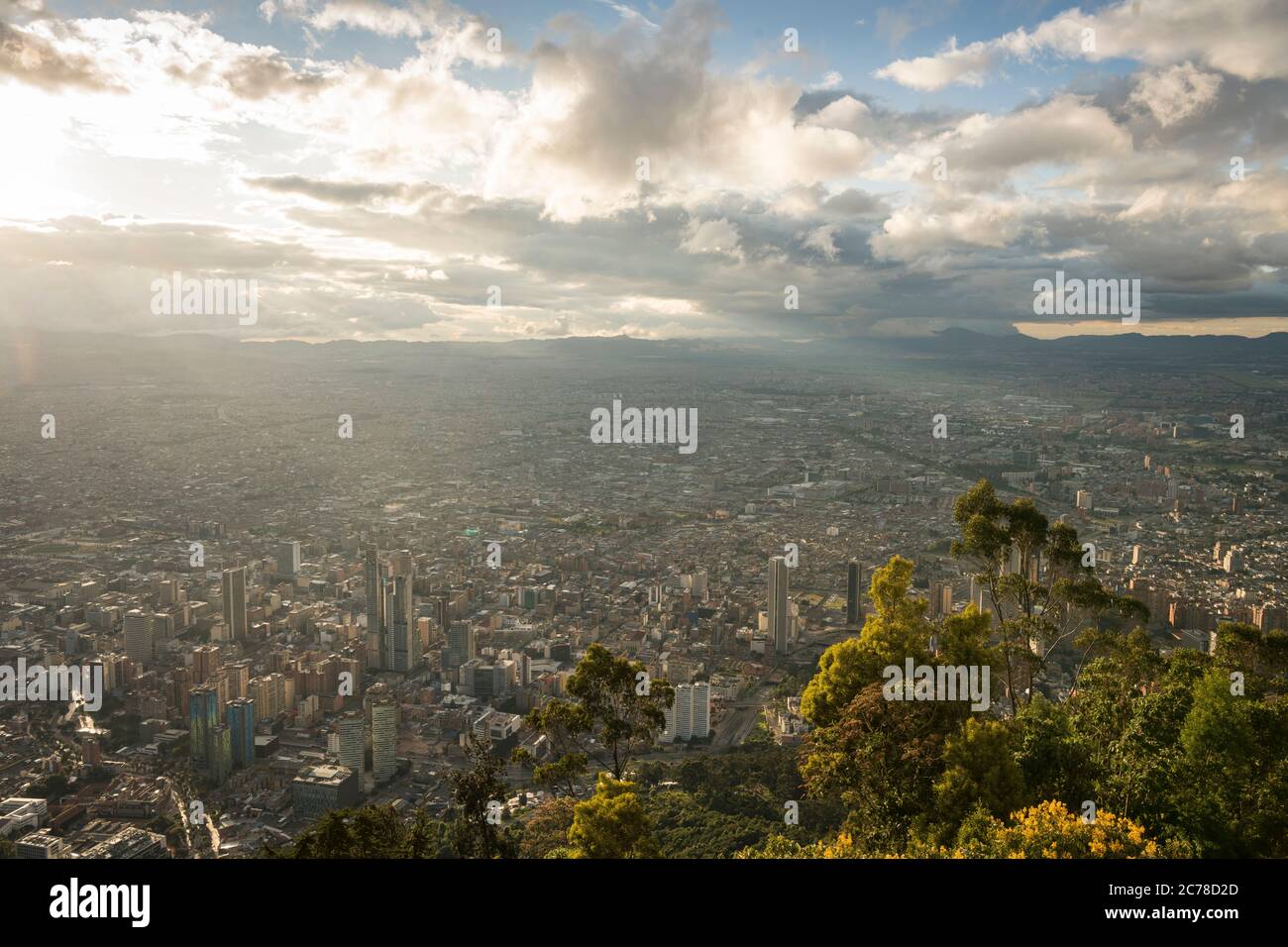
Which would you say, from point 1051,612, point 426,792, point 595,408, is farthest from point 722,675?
point 595,408

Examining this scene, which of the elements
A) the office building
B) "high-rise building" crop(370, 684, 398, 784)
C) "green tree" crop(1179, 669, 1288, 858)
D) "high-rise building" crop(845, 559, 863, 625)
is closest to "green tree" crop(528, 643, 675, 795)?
"green tree" crop(1179, 669, 1288, 858)

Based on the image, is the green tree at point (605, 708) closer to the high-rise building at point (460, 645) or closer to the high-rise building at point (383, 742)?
the high-rise building at point (383, 742)

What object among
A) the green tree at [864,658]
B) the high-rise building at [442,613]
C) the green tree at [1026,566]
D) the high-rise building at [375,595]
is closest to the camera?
the green tree at [864,658]

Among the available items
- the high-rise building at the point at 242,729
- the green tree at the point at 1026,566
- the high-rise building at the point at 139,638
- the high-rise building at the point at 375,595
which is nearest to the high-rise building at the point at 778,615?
the high-rise building at the point at 375,595

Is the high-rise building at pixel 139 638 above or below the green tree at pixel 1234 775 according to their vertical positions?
below

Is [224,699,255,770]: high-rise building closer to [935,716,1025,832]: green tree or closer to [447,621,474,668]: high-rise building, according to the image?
[447,621,474,668]: high-rise building

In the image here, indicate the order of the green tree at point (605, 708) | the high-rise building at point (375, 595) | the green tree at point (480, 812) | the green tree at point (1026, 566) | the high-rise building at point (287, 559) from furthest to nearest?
the high-rise building at point (287, 559) < the high-rise building at point (375, 595) < the green tree at point (1026, 566) < the green tree at point (605, 708) < the green tree at point (480, 812)

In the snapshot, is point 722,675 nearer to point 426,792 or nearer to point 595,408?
point 426,792
